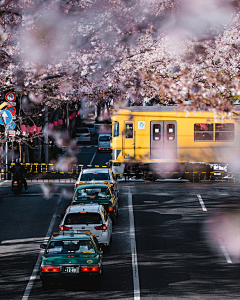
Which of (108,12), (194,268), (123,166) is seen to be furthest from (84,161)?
(194,268)

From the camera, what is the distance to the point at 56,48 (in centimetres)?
1931

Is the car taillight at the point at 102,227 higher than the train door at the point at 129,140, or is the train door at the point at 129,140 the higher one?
the train door at the point at 129,140

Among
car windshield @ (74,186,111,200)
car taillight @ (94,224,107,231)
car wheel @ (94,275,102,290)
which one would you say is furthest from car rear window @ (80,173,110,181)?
car wheel @ (94,275,102,290)

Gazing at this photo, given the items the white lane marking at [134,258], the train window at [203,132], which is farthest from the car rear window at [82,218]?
the train window at [203,132]

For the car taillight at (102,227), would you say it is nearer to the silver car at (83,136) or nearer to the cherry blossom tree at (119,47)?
the cherry blossom tree at (119,47)

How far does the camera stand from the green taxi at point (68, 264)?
11.9m

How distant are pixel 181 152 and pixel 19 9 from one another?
1453 centimetres

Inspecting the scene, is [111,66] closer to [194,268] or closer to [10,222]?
[10,222]

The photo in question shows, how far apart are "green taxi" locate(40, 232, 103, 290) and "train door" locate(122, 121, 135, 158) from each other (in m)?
16.7

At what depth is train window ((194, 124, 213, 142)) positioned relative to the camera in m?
28.5

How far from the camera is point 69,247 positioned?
41.1 feet

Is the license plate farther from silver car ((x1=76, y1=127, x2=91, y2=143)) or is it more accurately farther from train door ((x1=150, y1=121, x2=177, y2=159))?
silver car ((x1=76, y1=127, x2=91, y2=143))

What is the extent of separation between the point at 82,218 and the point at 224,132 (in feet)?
49.5

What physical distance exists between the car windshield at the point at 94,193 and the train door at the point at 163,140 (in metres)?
9.47
